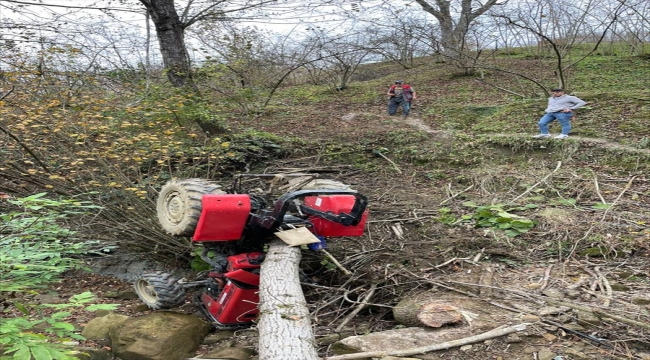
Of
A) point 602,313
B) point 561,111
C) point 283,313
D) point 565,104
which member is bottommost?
point 602,313

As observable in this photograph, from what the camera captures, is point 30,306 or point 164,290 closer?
point 30,306

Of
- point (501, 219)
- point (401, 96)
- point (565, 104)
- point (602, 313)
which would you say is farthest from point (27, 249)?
point (401, 96)

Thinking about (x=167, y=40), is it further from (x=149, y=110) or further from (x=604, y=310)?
(x=604, y=310)

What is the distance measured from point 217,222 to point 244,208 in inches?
10.2

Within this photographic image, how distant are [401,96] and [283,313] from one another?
1185 cm

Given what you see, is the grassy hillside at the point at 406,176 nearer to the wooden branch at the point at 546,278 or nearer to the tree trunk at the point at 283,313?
the wooden branch at the point at 546,278

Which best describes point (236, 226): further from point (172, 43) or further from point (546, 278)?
point (172, 43)

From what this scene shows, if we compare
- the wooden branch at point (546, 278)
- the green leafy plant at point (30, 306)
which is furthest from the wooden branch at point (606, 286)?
the green leafy plant at point (30, 306)

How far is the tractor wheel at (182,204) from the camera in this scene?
3.93 m

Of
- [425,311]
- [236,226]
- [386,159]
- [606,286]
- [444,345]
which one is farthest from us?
[386,159]

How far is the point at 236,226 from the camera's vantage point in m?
3.99

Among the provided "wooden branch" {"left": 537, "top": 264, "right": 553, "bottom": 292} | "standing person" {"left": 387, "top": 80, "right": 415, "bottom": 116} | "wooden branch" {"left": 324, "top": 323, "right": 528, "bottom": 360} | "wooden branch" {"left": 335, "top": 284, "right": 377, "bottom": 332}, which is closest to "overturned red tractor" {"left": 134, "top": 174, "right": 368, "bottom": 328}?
"wooden branch" {"left": 335, "top": 284, "right": 377, "bottom": 332}

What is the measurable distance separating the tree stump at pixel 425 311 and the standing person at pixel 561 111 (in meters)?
6.50

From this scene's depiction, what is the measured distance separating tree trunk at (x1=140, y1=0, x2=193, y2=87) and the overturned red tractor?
6.17 m
